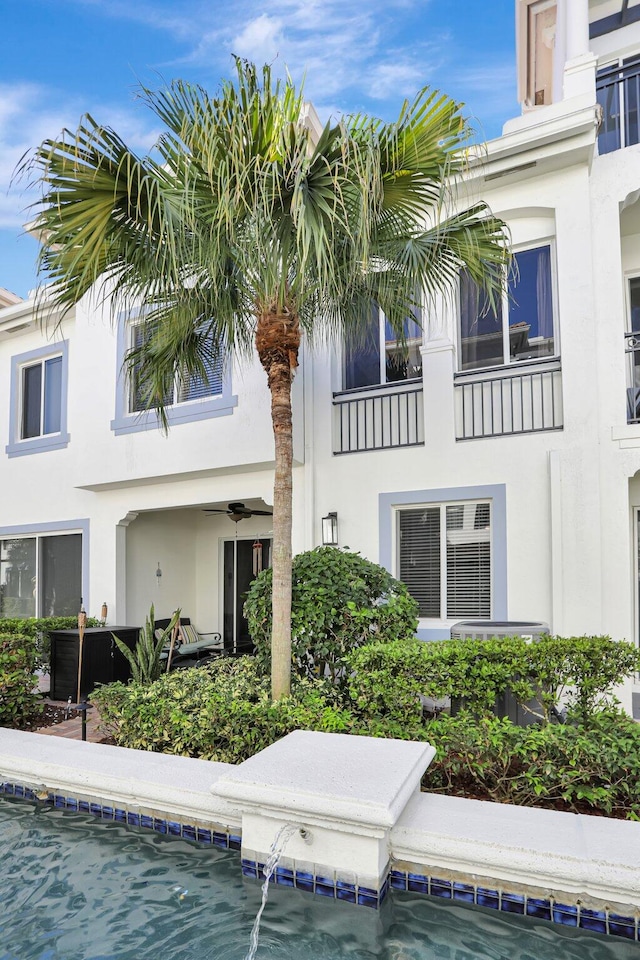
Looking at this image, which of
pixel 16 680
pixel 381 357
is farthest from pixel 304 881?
pixel 381 357

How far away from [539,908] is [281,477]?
3864 mm

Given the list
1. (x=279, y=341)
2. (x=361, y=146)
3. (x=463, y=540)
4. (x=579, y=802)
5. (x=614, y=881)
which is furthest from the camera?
(x=463, y=540)

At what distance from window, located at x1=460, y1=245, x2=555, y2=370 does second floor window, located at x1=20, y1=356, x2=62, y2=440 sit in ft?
26.5

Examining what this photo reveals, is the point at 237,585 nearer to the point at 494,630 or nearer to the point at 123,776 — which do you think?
the point at 494,630

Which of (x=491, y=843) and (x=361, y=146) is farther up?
(x=361, y=146)

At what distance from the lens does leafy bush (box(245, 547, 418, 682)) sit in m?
6.11

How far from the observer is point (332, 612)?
6082mm

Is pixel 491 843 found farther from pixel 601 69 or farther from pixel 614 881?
pixel 601 69

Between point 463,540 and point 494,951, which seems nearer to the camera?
point 494,951

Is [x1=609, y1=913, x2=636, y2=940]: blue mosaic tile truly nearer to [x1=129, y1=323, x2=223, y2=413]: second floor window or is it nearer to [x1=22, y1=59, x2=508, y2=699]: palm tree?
[x1=22, y1=59, x2=508, y2=699]: palm tree

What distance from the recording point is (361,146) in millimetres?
5082

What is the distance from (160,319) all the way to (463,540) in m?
4.77

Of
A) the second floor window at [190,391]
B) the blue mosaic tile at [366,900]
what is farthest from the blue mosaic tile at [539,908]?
the second floor window at [190,391]

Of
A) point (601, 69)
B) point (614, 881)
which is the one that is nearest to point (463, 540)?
point (614, 881)
